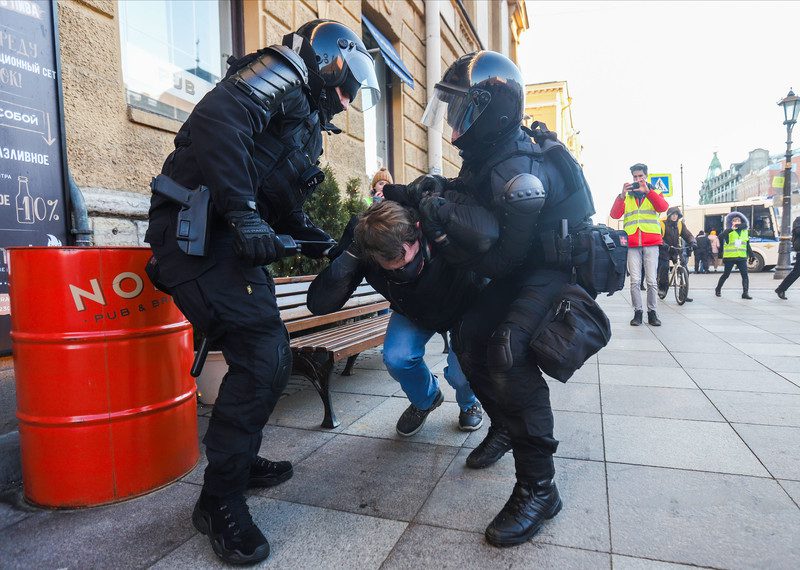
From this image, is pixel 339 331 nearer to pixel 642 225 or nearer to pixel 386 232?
pixel 386 232

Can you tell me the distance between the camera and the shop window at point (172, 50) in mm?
4480

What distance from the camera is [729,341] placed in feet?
18.7

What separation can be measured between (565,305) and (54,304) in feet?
6.52

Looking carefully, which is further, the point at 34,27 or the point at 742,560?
the point at 34,27

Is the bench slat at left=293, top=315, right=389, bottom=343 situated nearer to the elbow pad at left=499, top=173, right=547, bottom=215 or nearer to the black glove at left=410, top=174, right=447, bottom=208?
the black glove at left=410, top=174, right=447, bottom=208

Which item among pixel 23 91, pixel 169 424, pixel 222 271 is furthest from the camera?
pixel 23 91

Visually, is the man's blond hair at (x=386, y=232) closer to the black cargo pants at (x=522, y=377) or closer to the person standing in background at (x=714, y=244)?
the black cargo pants at (x=522, y=377)

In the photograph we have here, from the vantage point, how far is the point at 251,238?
171cm

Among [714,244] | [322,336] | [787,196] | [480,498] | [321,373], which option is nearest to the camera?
[480,498]

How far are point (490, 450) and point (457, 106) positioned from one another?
5.19 ft

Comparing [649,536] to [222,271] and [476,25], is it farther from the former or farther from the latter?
[476,25]

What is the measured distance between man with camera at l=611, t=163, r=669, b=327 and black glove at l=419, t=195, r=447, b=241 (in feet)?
17.2

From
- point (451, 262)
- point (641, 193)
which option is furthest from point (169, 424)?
point (641, 193)

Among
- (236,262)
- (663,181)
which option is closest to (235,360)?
(236,262)
